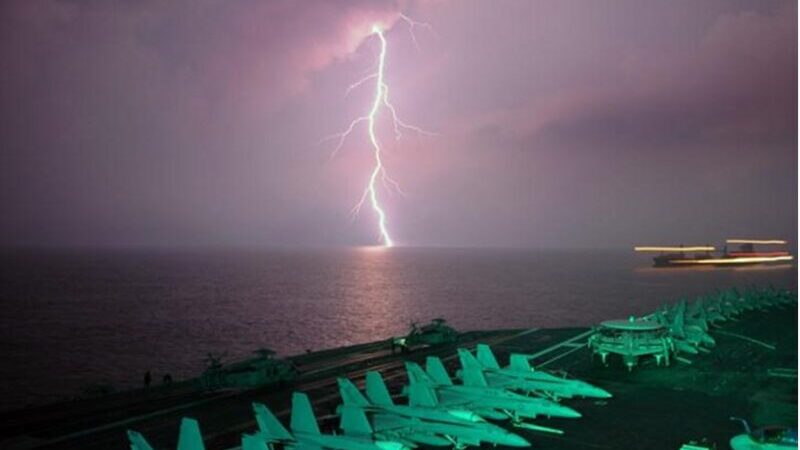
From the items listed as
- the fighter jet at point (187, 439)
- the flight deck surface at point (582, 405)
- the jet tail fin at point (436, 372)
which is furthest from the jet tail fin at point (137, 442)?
the jet tail fin at point (436, 372)

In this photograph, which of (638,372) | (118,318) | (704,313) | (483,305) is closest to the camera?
(638,372)

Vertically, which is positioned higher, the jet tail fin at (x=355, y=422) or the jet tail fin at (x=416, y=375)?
the jet tail fin at (x=416, y=375)

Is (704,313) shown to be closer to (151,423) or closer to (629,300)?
(151,423)

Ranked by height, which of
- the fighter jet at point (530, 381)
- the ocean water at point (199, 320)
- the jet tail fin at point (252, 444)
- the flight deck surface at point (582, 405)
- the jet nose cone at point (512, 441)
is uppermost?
the jet tail fin at point (252, 444)

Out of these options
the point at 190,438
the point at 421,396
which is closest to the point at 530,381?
the point at 421,396

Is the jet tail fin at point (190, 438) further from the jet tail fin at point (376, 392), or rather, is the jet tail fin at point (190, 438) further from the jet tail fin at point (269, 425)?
the jet tail fin at point (376, 392)

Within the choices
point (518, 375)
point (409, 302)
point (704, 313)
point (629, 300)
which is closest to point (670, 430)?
point (518, 375)

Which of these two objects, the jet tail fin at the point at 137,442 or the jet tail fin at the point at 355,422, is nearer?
the jet tail fin at the point at 137,442

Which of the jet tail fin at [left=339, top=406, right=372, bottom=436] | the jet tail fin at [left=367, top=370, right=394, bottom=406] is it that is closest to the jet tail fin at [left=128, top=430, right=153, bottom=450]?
the jet tail fin at [left=339, top=406, right=372, bottom=436]
